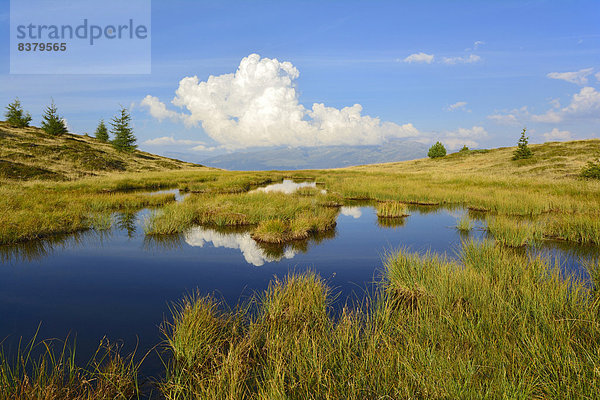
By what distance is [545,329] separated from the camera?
461 cm

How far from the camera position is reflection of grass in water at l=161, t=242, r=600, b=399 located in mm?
3561

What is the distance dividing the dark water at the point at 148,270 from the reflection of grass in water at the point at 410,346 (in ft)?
4.44

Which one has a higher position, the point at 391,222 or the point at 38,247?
the point at 391,222

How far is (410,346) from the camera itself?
13.9 feet

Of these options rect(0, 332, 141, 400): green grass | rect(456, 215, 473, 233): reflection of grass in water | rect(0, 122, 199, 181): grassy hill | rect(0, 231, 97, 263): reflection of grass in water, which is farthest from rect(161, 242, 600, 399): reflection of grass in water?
rect(0, 122, 199, 181): grassy hill

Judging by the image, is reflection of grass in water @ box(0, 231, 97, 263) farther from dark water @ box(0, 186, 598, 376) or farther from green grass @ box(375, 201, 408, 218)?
green grass @ box(375, 201, 408, 218)

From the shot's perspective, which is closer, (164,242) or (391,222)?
(164,242)

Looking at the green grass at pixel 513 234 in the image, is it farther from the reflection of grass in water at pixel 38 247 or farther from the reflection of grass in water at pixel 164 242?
the reflection of grass in water at pixel 38 247

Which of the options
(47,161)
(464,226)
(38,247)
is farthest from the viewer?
(47,161)

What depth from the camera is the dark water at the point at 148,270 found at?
656 centimetres

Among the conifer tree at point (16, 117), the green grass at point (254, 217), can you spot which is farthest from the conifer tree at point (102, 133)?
the green grass at point (254, 217)

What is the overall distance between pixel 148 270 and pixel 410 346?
888 cm

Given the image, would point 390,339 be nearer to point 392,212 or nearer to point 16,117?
point 392,212

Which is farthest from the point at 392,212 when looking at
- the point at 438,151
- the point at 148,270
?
the point at 438,151
